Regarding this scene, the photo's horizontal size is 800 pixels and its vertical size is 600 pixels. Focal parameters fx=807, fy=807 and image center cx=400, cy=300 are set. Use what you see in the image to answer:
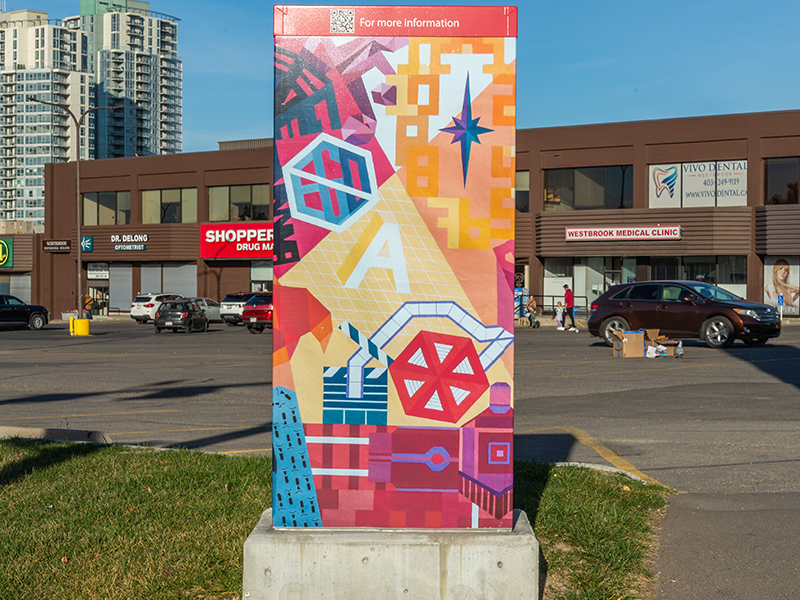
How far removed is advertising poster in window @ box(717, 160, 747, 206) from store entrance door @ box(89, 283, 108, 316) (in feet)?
134

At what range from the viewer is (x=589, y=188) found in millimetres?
44188

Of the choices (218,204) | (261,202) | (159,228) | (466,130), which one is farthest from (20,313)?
(466,130)

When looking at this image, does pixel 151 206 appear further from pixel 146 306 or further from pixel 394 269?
pixel 394 269

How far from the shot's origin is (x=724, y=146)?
40.7 meters

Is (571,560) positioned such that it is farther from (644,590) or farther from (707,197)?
(707,197)

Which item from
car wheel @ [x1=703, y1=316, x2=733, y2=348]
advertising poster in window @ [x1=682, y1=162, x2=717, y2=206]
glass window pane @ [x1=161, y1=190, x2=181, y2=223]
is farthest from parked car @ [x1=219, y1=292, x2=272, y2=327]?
car wheel @ [x1=703, y1=316, x2=733, y2=348]

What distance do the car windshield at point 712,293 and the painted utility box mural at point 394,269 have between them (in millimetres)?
18545

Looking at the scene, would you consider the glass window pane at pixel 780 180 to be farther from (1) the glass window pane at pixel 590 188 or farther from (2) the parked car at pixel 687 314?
(2) the parked car at pixel 687 314

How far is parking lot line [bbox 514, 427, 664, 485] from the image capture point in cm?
705

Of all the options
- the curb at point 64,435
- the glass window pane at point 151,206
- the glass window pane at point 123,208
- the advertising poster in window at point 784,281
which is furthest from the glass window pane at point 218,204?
the curb at point 64,435

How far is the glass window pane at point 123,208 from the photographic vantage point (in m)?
58.2

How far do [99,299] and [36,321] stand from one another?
64.5 feet

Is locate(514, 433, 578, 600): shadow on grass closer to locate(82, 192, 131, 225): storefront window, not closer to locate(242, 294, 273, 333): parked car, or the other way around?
locate(242, 294, 273, 333): parked car

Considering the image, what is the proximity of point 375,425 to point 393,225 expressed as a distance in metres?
0.97
